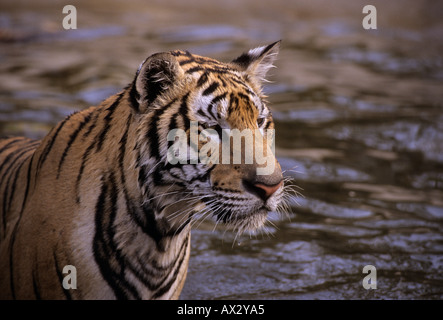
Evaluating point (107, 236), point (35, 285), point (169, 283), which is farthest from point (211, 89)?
point (35, 285)

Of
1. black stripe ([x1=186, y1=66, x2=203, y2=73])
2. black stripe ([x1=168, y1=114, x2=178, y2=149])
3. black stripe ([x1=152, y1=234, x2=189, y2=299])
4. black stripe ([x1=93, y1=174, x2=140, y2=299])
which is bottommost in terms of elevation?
black stripe ([x1=152, y1=234, x2=189, y2=299])

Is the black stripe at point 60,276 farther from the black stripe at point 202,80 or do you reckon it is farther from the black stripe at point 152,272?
the black stripe at point 202,80

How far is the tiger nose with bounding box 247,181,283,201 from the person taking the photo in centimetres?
204

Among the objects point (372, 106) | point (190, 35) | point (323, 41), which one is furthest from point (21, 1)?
point (372, 106)

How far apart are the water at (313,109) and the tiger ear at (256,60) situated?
1185 millimetres

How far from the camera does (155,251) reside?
7.32ft

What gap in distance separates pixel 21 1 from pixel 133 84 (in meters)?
7.59

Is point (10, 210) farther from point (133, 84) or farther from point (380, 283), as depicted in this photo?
point (380, 283)

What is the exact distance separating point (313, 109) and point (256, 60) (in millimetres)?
3280

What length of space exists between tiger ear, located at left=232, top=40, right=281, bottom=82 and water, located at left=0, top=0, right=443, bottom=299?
1185mm

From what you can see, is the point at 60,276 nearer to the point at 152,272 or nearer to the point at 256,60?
the point at 152,272

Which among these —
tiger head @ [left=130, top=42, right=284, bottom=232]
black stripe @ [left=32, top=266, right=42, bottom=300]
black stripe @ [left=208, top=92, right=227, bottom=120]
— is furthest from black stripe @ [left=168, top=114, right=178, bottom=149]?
black stripe @ [left=32, top=266, right=42, bottom=300]

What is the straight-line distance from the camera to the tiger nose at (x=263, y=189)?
204cm

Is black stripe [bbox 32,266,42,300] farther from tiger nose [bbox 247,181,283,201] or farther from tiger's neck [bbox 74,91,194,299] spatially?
tiger nose [bbox 247,181,283,201]
